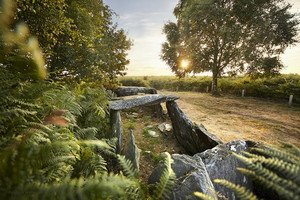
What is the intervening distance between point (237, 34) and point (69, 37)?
12108mm

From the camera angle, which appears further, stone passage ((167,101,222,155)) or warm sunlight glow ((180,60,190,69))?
warm sunlight glow ((180,60,190,69))

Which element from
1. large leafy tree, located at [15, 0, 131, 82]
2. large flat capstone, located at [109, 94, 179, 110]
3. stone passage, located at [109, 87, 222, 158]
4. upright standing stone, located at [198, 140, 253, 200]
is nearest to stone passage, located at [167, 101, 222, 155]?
stone passage, located at [109, 87, 222, 158]

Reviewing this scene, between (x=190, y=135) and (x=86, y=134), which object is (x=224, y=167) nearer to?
(x=190, y=135)

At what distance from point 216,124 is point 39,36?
272 inches

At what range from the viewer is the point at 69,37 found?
15.4ft

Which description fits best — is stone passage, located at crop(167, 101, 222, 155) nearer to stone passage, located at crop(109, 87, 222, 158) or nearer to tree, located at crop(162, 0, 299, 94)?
stone passage, located at crop(109, 87, 222, 158)

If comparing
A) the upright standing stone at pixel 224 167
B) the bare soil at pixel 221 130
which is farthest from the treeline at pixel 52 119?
the bare soil at pixel 221 130

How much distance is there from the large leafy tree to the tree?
9835 millimetres

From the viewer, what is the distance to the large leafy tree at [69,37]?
327 centimetres

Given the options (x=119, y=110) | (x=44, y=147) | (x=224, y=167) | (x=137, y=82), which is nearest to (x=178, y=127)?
(x=119, y=110)

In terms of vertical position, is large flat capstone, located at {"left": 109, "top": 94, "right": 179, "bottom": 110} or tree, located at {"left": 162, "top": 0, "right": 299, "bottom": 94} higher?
tree, located at {"left": 162, "top": 0, "right": 299, "bottom": 94}

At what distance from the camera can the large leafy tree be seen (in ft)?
10.7

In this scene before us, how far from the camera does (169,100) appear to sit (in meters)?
5.54

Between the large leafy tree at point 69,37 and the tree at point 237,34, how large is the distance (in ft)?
32.3
